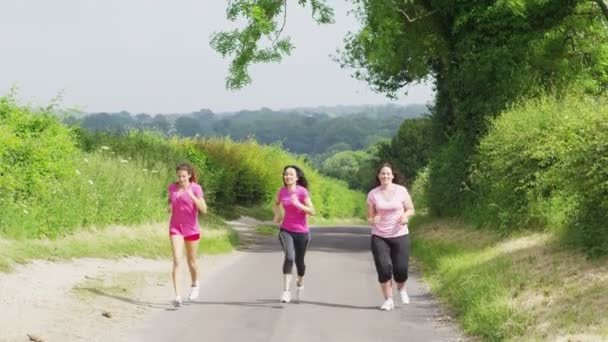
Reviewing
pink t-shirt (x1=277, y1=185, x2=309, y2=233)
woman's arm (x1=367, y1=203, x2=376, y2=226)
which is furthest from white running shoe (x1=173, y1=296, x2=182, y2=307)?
woman's arm (x1=367, y1=203, x2=376, y2=226)

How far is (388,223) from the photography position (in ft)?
41.5

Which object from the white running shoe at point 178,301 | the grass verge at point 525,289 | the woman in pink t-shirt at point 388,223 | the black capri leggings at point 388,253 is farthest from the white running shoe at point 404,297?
the white running shoe at point 178,301

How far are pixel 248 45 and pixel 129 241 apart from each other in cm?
1030

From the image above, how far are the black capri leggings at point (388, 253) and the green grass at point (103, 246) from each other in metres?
5.70

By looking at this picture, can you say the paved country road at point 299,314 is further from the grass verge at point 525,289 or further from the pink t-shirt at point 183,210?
the pink t-shirt at point 183,210

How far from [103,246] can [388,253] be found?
305 inches

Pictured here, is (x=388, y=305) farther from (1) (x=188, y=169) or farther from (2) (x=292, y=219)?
(1) (x=188, y=169)

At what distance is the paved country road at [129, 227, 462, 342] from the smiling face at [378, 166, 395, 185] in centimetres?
192

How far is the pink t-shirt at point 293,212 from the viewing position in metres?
12.9

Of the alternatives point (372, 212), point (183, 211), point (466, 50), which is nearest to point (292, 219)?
point (372, 212)

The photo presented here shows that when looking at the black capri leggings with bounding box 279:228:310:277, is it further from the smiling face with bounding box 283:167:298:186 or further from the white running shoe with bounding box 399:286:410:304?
the white running shoe with bounding box 399:286:410:304

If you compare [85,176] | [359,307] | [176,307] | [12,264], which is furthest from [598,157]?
[85,176]

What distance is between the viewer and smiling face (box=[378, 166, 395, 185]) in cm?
1249

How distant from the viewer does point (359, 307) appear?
1299 cm
